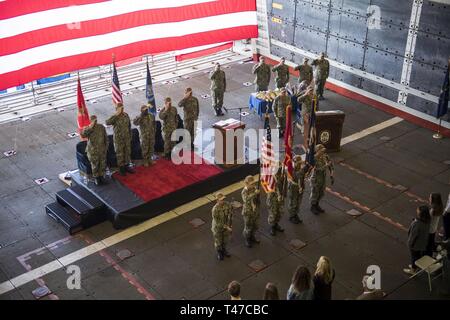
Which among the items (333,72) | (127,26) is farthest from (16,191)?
(333,72)

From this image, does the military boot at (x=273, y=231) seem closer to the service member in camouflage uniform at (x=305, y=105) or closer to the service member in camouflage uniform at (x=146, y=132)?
the service member in camouflage uniform at (x=146, y=132)

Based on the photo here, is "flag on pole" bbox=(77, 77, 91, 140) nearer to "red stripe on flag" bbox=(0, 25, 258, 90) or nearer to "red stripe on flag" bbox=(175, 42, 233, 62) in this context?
"red stripe on flag" bbox=(0, 25, 258, 90)

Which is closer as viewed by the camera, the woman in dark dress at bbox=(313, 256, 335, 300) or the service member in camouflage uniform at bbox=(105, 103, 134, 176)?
the woman in dark dress at bbox=(313, 256, 335, 300)

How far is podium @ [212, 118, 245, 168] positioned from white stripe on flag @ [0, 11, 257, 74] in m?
2.35

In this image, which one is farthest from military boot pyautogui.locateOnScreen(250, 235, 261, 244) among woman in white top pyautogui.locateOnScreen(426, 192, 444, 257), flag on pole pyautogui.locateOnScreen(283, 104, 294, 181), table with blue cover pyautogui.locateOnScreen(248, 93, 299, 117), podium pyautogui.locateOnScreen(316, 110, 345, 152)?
table with blue cover pyautogui.locateOnScreen(248, 93, 299, 117)

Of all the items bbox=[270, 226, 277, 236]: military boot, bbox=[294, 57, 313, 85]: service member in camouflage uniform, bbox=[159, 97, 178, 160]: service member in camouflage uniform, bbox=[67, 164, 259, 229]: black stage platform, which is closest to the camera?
bbox=[270, 226, 277, 236]: military boot

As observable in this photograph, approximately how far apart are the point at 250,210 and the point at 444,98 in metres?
6.90

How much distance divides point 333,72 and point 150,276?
1028 cm

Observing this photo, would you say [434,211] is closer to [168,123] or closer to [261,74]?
[168,123]

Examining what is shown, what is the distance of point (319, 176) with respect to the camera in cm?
1092

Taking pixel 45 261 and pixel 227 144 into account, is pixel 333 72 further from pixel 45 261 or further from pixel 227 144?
pixel 45 261

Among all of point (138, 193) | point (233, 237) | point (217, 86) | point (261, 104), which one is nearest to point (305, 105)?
point (261, 104)

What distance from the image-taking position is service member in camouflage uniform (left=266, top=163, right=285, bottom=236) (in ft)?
33.5

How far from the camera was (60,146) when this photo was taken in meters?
14.2
